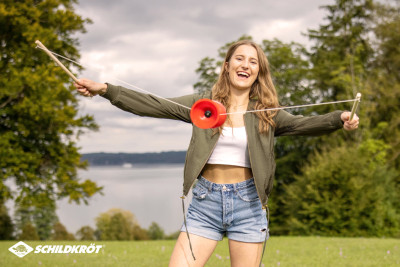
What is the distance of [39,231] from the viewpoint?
27469mm

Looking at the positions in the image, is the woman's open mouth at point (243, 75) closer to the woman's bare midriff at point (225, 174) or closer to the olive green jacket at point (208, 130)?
the olive green jacket at point (208, 130)

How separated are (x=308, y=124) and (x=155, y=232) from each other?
33.7 m

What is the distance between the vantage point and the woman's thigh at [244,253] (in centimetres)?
293

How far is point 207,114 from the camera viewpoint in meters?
2.80

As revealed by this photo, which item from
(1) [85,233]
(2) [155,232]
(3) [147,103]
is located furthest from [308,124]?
(2) [155,232]

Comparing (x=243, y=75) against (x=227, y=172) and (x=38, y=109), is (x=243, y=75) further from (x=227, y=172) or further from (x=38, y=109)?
(x=38, y=109)

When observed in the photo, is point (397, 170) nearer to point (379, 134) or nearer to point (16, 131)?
point (379, 134)

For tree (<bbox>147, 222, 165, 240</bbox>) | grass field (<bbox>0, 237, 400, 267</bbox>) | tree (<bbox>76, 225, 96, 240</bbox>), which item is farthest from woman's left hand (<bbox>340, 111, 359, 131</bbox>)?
tree (<bbox>147, 222, 165, 240</bbox>)

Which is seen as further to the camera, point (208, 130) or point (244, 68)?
point (244, 68)

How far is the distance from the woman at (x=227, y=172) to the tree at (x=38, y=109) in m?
11.2

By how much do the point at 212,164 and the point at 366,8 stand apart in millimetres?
26534

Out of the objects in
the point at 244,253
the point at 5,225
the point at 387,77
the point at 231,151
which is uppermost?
the point at 387,77

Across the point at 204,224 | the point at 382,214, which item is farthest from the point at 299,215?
the point at 204,224

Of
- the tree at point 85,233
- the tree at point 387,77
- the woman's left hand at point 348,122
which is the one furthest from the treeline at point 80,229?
the woman's left hand at point 348,122
